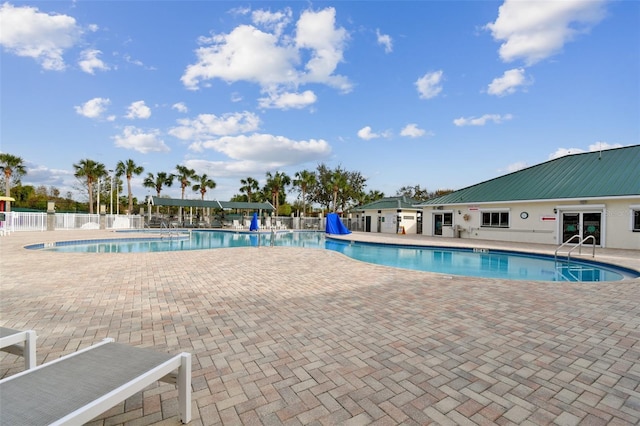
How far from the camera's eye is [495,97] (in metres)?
15.9

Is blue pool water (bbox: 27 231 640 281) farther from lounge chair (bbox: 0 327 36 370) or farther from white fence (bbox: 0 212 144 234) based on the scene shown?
lounge chair (bbox: 0 327 36 370)

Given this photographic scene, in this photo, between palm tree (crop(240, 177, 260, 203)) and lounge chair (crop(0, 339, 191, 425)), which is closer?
lounge chair (crop(0, 339, 191, 425))

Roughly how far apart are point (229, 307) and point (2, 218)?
66.6ft

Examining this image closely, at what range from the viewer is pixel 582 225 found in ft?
49.9

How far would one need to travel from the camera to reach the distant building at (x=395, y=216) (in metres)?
25.2

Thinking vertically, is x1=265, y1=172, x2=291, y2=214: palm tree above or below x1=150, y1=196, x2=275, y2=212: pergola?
above

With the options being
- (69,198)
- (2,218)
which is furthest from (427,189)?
(69,198)

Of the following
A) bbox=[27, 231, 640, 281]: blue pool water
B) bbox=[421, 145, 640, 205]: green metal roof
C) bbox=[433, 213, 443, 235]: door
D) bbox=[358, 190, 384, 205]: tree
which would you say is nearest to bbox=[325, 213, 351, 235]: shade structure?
bbox=[27, 231, 640, 281]: blue pool water

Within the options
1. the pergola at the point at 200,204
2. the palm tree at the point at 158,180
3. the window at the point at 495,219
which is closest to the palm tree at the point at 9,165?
the pergola at the point at 200,204

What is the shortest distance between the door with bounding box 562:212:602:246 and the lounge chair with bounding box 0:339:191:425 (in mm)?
18572

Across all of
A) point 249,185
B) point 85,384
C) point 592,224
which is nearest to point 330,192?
point 249,185

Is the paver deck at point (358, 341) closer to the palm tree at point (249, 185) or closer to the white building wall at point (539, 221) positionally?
the white building wall at point (539, 221)

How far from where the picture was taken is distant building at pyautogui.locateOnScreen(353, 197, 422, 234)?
25219mm

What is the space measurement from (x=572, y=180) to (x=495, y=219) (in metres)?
4.25
